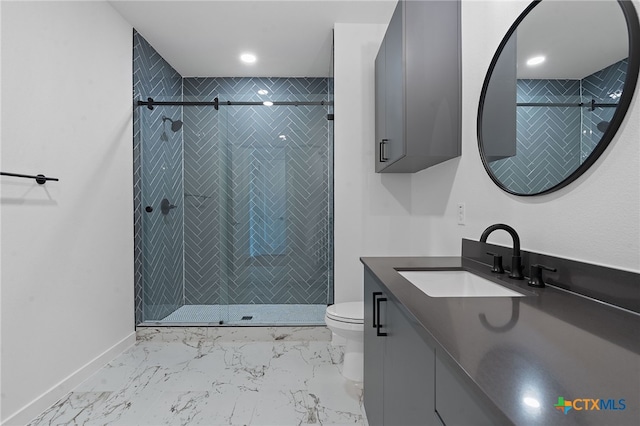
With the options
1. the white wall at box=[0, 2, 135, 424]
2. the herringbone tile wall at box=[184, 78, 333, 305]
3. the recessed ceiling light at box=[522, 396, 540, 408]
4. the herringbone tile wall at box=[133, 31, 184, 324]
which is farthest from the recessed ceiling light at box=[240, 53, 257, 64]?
the recessed ceiling light at box=[522, 396, 540, 408]

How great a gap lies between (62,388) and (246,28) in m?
2.86

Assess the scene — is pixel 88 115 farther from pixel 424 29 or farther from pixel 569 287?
pixel 569 287

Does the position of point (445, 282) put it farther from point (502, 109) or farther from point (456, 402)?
point (456, 402)

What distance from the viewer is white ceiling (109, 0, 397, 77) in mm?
2494

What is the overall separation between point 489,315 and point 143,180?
297 centimetres

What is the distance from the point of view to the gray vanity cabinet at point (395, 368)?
30.5 inches

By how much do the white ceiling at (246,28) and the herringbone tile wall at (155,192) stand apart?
11.1 inches

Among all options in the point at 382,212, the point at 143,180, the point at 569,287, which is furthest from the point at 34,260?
the point at 569,287

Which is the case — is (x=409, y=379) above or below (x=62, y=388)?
above

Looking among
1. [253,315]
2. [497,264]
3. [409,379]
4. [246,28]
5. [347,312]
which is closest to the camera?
[409,379]

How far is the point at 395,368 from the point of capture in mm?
1062

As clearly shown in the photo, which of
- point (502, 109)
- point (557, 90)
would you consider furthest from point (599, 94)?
point (502, 109)

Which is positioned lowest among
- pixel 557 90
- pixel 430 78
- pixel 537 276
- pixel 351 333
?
pixel 351 333

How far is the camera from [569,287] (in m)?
1.03
